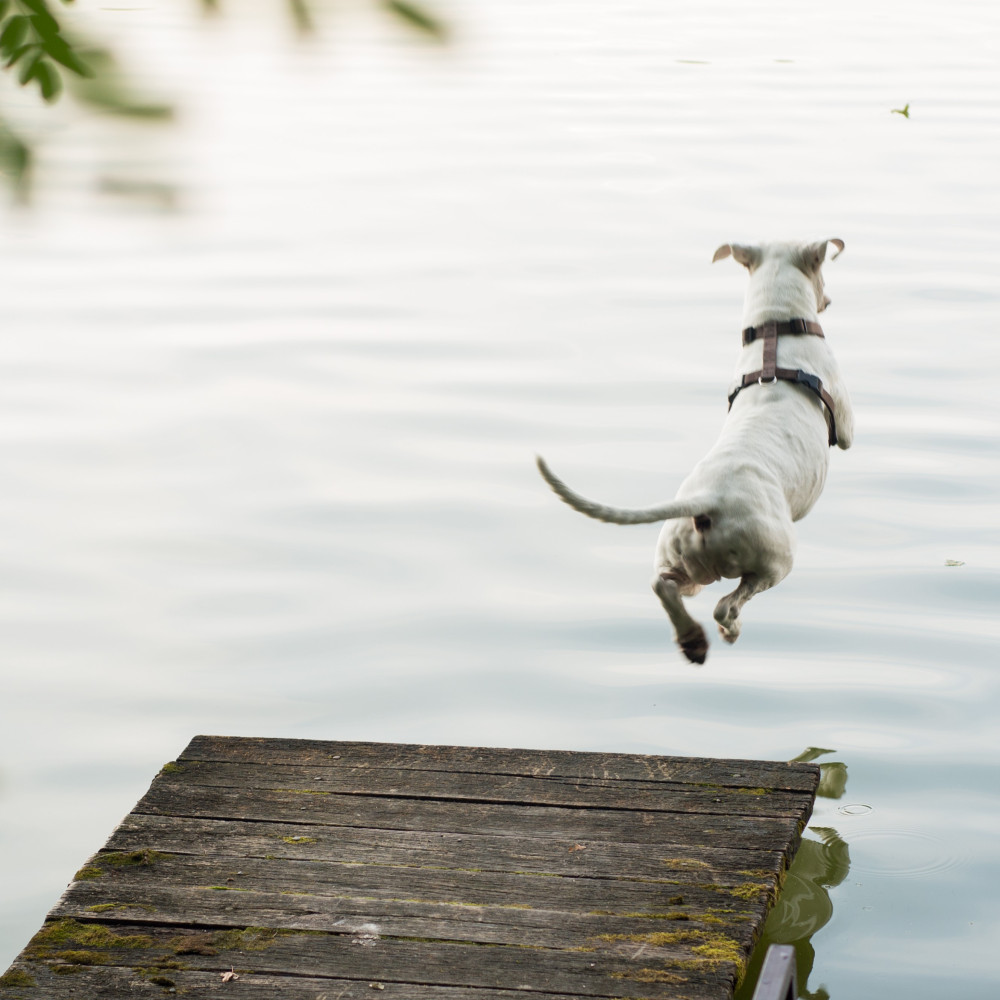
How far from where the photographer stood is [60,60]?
106 centimetres

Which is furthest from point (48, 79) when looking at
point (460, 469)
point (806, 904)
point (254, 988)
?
point (460, 469)

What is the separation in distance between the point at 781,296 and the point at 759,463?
0.79 meters

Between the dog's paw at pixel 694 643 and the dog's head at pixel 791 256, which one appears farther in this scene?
the dog's head at pixel 791 256

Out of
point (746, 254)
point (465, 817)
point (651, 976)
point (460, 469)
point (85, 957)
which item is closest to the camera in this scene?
point (651, 976)

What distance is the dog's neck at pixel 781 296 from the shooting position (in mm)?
4797

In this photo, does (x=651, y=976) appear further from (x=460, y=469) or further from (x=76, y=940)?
(x=460, y=469)

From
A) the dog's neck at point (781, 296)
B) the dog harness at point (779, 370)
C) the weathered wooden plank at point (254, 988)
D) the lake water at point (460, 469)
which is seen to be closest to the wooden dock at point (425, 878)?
the weathered wooden plank at point (254, 988)

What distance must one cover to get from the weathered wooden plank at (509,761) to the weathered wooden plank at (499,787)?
1.5 inches

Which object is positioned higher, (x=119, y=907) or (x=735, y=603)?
(x=735, y=603)

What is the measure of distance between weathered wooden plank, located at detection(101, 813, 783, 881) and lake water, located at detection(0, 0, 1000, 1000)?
0.64 m

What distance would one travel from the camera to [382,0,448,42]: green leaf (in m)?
0.98

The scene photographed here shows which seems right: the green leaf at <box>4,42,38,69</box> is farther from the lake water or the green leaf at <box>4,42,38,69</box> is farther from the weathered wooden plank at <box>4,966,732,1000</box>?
the weathered wooden plank at <box>4,966,732,1000</box>

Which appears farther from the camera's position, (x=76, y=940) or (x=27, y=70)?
(x=76, y=940)

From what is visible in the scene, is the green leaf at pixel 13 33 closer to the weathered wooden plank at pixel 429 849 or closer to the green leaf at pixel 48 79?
the green leaf at pixel 48 79
